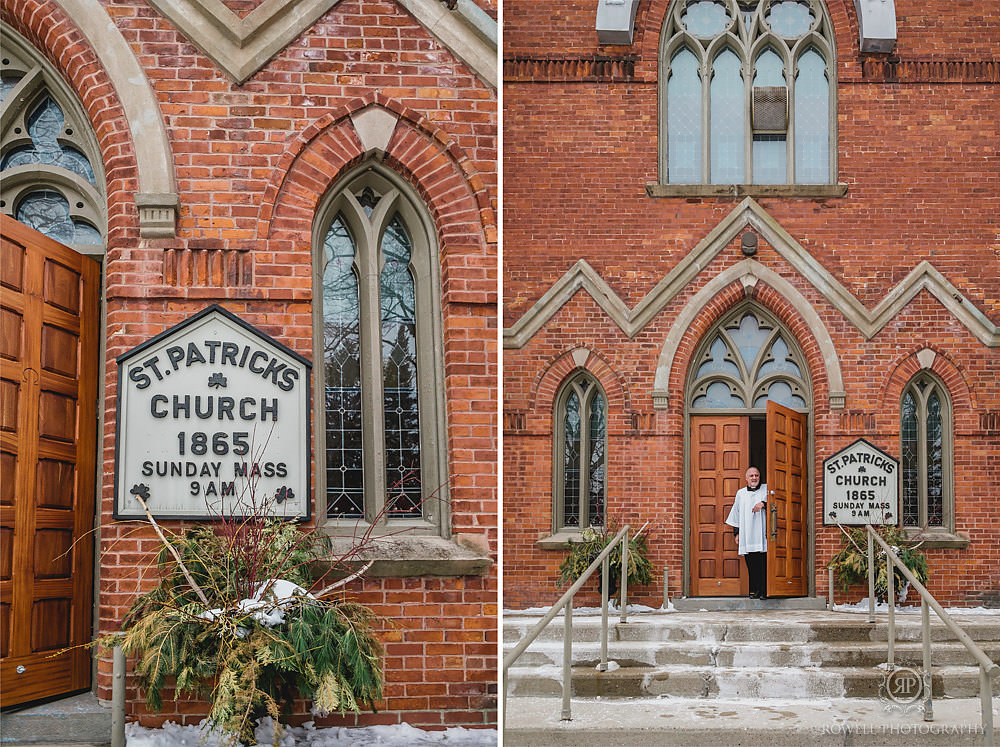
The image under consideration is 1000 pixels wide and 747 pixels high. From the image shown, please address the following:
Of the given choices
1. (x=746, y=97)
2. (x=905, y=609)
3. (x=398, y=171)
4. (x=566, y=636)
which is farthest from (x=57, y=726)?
(x=746, y=97)

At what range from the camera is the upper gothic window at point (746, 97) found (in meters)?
13.6

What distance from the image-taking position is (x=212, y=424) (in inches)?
266

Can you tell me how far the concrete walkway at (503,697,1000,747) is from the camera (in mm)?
7355

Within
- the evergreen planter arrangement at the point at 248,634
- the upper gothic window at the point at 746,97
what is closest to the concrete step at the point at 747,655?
the evergreen planter arrangement at the point at 248,634

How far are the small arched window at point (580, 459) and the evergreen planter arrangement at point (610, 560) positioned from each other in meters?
0.44

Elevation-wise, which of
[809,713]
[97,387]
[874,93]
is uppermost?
[874,93]

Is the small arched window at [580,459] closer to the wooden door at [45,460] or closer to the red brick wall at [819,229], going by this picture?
the red brick wall at [819,229]

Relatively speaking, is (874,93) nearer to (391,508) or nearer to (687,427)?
(687,427)

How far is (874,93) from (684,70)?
2.24m

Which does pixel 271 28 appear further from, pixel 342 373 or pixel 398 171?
pixel 342 373

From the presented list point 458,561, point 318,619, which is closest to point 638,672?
point 458,561

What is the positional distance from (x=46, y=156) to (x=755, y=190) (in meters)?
8.54

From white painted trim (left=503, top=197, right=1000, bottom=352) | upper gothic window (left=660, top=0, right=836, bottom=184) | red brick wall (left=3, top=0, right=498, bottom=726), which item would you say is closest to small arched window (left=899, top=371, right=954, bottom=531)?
white painted trim (left=503, top=197, right=1000, bottom=352)

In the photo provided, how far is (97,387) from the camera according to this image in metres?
7.21
